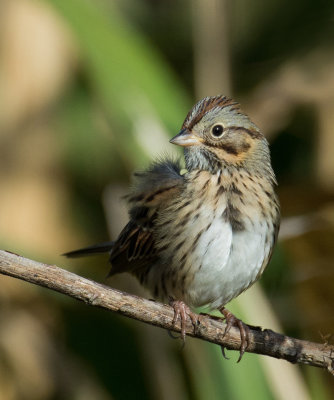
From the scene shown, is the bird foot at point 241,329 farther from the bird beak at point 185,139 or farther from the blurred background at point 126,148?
the bird beak at point 185,139

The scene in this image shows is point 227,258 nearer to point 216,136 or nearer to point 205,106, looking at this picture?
point 216,136

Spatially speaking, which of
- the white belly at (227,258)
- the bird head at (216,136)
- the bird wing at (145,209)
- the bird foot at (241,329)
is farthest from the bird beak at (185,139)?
the bird foot at (241,329)

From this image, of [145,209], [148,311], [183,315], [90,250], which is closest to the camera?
[148,311]

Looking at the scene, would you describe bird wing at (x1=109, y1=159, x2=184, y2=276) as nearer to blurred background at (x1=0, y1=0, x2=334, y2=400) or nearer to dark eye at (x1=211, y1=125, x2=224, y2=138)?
blurred background at (x1=0, y1=0, x2=334, y2=400)

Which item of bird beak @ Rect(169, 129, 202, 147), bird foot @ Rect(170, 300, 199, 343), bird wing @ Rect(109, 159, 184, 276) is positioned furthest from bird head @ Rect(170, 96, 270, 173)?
bird foot @ Rect(170, 300, 199, 343)

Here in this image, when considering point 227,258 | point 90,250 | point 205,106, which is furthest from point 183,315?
point 90,250

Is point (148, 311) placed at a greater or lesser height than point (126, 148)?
lesser

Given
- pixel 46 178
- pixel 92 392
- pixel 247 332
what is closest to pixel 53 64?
pixel 46 178
